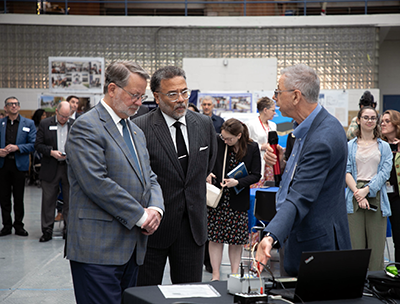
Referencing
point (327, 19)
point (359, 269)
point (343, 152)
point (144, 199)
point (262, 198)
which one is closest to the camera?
point (359, 269)

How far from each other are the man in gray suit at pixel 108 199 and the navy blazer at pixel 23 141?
14.9 feet

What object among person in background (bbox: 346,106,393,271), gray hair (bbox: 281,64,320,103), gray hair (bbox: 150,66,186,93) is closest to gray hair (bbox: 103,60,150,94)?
gray hair (bbox: 150,66,186,93)

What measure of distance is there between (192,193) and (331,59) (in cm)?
Answer: 1035

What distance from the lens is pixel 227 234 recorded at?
437 centimetres

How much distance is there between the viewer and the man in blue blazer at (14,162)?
627 cm

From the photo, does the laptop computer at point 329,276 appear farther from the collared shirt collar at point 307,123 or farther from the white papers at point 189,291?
the collared shirt collar at point 307,123

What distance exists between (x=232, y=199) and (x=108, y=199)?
2497 mm

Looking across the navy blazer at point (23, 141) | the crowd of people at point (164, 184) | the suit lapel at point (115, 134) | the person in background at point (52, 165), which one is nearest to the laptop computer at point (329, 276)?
the crowd of people at point (164, 184)

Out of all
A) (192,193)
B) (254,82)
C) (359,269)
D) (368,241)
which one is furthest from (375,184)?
(254,82)

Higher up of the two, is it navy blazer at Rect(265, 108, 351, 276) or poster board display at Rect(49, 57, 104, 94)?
poster board display at Rect(49, 57, 104, 94)

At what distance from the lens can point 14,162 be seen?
6305 millimetres

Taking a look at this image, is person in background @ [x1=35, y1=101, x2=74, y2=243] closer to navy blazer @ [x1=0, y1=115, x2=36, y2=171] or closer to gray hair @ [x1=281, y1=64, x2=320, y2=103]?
navy blazer @ [x1=0, y1=115, x2=36, y2=171]

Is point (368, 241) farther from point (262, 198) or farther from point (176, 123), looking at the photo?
point (176, 123)

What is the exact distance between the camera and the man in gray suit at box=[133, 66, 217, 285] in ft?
8.55
